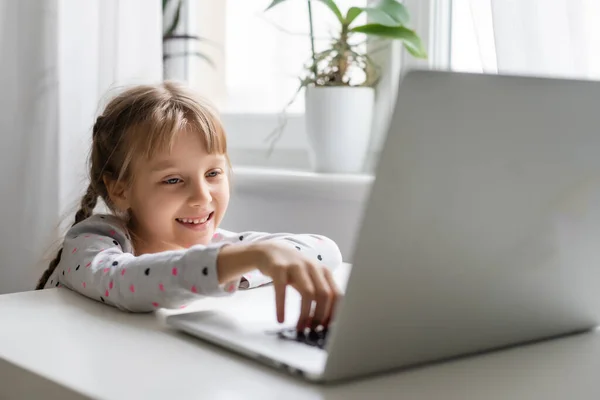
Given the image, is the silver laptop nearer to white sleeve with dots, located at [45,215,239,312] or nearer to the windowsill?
white sleeve with dots, located at [45,215,239,312]

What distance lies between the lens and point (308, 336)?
67 cm

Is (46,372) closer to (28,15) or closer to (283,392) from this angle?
(283,392)

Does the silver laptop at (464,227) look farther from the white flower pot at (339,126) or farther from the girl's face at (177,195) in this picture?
the white flower pot at (339,126)

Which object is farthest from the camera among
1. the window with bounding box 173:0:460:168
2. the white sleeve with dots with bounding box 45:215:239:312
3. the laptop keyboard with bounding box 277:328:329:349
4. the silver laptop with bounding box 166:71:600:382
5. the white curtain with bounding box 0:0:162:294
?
the window with bounding box 173:0:460:168

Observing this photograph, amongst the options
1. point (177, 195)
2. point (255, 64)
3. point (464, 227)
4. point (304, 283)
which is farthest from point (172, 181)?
point (255, 64)

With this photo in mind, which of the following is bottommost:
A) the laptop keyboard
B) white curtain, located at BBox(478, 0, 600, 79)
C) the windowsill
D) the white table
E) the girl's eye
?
the white table

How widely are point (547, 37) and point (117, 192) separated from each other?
671mm

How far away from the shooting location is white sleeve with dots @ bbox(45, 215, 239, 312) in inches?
30.8

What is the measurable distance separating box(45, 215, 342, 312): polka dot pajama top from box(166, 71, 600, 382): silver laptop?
12 centimetres

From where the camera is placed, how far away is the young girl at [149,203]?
2.89 ft

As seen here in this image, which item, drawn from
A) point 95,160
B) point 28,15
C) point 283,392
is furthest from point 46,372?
point 28,15

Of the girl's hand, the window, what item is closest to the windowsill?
the window

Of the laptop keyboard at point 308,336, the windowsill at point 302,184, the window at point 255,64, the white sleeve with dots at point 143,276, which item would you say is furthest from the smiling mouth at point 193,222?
the window at point 255,64

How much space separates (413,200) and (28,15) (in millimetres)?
1465
